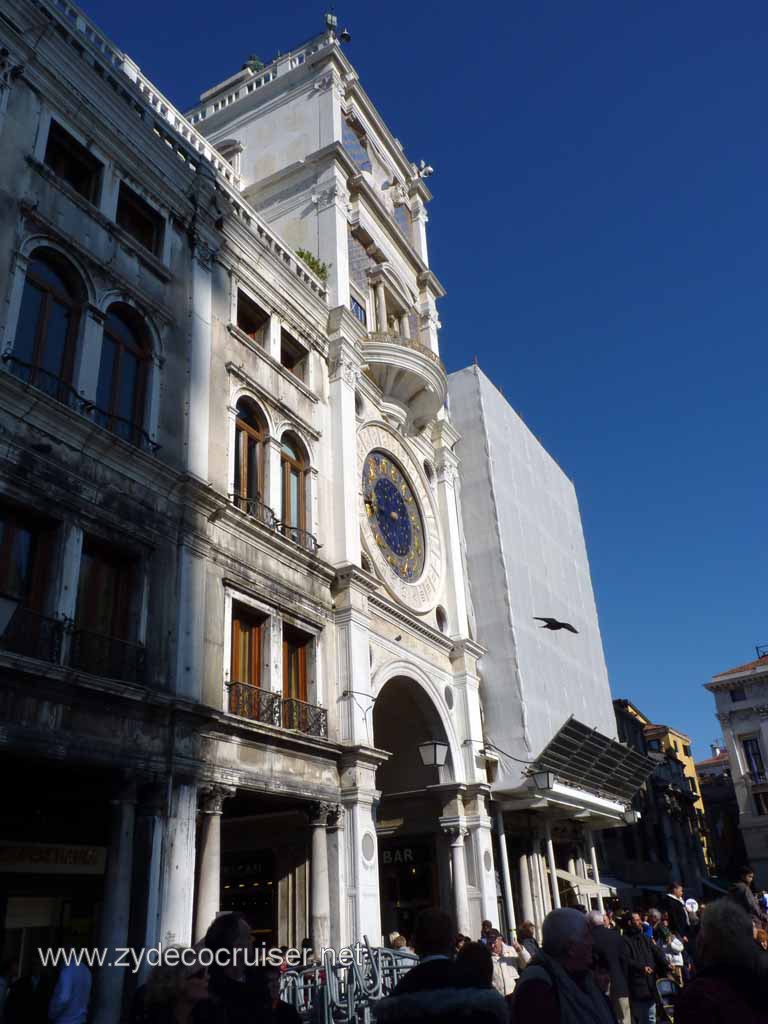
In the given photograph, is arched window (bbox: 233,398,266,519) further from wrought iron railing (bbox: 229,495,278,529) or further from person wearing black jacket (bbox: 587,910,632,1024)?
person wearing black jacket (bbox: 587,910,632,1024)

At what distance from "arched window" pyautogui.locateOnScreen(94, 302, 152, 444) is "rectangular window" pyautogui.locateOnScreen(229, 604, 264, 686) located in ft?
12.9

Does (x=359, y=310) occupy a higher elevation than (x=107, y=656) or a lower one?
higher

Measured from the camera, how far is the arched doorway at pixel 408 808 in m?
21.8

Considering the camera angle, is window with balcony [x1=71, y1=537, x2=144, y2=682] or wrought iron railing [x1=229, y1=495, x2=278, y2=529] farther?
wrought iron railing [x1=229, y1=495, x2=278, y2=529]

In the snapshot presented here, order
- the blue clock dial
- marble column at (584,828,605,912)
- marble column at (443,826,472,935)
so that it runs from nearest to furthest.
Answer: marble column at (443,826,472,935)
the blue clock dial
marble column at (584,828,605,912)

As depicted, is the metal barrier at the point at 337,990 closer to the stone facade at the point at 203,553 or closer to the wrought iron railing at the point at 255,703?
the stone facade at the point at 203,553

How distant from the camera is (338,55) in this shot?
2620 centimetres

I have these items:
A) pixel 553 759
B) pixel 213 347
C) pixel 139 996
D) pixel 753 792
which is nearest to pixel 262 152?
pixel 213 347

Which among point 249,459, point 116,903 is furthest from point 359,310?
point 116,903

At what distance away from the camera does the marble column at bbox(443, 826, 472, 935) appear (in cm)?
2022

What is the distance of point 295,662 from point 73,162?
35.3 ft

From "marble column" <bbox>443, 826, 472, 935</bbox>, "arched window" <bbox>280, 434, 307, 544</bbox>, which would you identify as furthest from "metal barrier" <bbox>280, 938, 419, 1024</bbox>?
"marble column" <bbox>443, 826, 472, 935</bbox>

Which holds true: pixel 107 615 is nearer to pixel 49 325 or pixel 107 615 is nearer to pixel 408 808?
pixel 49 325

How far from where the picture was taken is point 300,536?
1853cm
